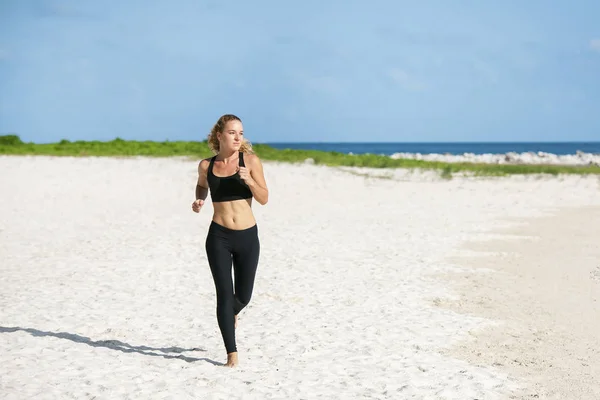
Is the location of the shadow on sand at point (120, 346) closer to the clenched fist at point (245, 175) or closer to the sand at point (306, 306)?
the sand at point (306, 306)

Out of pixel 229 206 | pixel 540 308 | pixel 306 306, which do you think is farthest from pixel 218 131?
pixel 540 308

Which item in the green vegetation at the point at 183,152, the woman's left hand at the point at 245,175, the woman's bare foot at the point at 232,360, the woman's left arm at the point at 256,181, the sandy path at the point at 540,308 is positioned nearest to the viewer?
the woman's left hand at the point at 245,175

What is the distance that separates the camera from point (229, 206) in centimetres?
694

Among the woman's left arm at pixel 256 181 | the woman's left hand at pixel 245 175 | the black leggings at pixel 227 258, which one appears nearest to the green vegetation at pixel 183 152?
the black leggings at pixel 227 258

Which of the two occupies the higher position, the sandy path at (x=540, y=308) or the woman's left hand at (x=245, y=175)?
the woman's left hand at (x=245, y=175)

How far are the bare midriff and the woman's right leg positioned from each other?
10cm

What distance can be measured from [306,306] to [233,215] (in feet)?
11.5

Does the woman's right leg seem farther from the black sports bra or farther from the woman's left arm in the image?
the woman's left arm

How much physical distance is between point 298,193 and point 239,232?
20559 mm

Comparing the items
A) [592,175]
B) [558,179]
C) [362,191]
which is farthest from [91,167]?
[592,175]

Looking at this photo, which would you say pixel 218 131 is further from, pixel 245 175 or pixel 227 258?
pixel 227 258

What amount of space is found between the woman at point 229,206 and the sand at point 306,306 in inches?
32.7

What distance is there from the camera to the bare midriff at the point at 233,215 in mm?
6914

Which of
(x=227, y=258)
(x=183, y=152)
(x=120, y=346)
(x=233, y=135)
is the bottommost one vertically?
(x=120, y=346)
